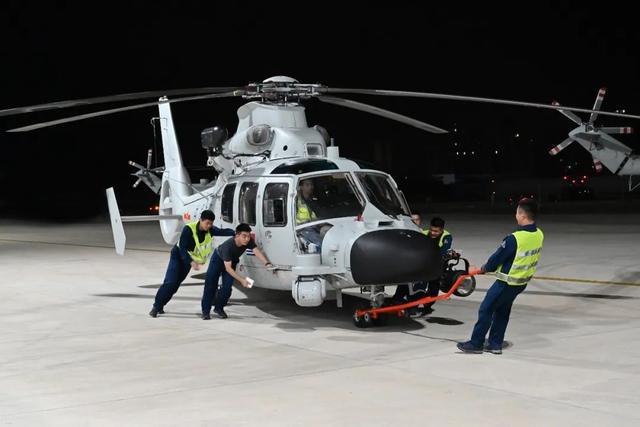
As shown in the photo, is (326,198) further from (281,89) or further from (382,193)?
(281,89)

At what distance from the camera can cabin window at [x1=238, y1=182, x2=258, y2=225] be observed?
1121 centimetres

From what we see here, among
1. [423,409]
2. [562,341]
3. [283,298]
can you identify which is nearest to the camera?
[423,409]

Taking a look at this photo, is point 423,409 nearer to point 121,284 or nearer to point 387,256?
point 387,256

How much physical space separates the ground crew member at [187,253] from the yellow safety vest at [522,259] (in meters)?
4.51

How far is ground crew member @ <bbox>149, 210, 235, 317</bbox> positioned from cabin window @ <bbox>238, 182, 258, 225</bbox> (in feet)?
0.98

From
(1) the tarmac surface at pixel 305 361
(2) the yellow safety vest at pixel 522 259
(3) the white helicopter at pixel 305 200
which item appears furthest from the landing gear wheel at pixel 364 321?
(2) the yellow safety vest at pixel 522 259

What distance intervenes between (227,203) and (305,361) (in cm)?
428

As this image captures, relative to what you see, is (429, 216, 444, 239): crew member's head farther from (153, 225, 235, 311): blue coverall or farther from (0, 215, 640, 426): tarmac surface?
(153, 225, 235, 311): blue coverall

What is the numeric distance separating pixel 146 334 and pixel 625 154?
911 inches

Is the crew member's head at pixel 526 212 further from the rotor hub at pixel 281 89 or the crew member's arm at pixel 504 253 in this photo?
the rotor hub at pixel 281 89

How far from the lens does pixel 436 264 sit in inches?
371

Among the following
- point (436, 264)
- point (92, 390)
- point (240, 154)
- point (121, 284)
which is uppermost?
point (240, 154)

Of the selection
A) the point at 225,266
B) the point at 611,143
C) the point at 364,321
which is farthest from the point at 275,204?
the point at 611,143

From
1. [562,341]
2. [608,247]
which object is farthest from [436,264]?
[608,247]
